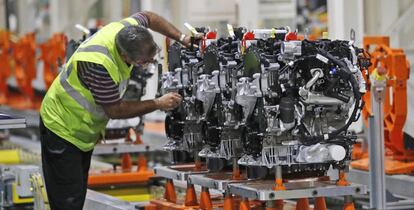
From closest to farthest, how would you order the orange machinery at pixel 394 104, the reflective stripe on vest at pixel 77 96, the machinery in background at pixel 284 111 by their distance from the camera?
→ the machinery in background at pixel 284 111, the reflective stripe on vest at pixel 77 96, the orange machinery at pixel 394 104

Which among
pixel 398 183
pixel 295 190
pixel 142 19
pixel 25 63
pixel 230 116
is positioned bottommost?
pixel 398 183

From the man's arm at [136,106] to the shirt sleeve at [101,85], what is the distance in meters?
0.04

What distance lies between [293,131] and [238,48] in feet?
2.60

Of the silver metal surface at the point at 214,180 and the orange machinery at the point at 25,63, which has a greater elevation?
the orange machinery at the point at 25,63

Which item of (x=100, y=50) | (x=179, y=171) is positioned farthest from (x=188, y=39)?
(x=100, y=50)

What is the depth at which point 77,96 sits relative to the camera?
607 cm

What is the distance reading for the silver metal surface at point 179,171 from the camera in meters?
6.89

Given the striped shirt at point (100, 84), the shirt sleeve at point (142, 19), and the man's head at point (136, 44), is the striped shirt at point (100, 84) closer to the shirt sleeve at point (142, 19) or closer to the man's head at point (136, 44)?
the man's head at point (136, 44)

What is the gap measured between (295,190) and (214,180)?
770 millimetres

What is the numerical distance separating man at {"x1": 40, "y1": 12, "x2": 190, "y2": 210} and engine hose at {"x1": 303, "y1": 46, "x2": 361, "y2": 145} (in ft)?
2.88

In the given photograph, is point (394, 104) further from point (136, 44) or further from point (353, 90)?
point (136, 44)

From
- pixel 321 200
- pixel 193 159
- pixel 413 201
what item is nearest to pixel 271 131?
pixel 321 200

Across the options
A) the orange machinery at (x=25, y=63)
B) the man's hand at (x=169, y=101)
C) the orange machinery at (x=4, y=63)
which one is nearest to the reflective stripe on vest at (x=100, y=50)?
the man's hand at (x=169, y=101)

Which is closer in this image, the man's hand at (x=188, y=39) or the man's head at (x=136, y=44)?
the man's head at (x=136, y=44)
